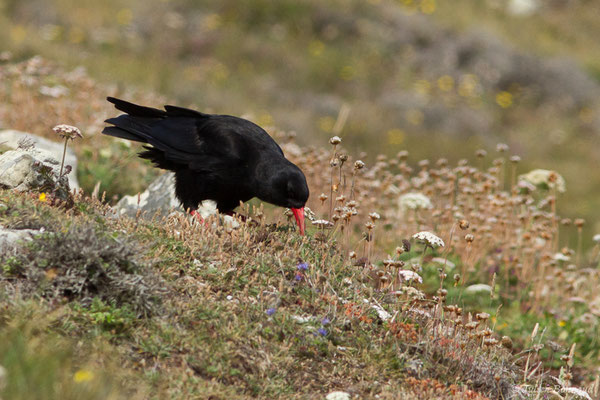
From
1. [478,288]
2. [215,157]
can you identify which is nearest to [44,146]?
[215,157]

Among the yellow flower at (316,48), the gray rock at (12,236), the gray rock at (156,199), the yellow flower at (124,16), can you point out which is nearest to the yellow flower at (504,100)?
the yellow flower at (316,48)

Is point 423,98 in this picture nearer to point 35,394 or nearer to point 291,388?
point 291,388

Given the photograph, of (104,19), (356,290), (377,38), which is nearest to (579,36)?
(377,38)

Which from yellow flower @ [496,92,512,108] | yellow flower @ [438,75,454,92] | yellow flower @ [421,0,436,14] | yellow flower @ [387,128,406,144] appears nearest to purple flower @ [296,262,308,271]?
yellow flower @ [387,128,406,144]

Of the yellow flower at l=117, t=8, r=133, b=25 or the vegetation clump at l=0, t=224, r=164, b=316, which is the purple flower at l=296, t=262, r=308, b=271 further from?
the yellow flower at l=117, t=8, r=133, b=25

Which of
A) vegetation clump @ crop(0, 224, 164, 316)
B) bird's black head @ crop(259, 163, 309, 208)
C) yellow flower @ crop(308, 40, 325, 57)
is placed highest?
yellow flower @ crop(308, 40, 325, 57)

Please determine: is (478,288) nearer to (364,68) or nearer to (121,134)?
(121,134)

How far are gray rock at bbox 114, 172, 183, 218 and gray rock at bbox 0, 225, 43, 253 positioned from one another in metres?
2.51

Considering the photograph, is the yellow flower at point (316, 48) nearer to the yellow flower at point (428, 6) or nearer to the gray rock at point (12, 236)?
Answer: the yellow flower at point (428, 6)

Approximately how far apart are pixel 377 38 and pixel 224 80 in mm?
5759

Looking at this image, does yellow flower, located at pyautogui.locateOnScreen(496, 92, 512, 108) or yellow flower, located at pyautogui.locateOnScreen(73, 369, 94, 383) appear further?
yellow flower, located at pyautogui.locateOnScreen(496, 92, 512, 108)

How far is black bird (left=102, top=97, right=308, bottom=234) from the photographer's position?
5488mm

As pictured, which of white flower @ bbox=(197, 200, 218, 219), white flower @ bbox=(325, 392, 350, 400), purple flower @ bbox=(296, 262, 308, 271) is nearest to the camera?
white flower @ bbox=(325, 392, 350, 400)

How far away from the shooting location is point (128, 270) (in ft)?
12.6
